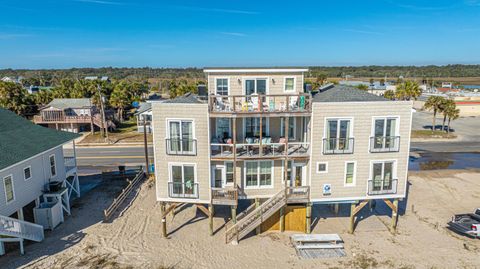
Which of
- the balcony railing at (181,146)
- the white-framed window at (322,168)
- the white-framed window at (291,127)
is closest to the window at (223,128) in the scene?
the balcony railing at (181,146)

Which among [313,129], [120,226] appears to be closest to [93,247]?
[120,226]

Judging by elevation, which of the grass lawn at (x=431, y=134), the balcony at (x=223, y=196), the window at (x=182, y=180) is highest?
the window at (x=182, y=180)

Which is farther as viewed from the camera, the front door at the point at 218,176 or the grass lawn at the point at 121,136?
the grass lawn at the point at 121,136

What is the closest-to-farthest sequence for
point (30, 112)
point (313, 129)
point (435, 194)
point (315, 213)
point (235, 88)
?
point (313, 129) → point (235, 88) → point (315, 213) → point (435, 194) → point (30, 112)

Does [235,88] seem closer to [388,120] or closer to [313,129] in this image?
[313,129]

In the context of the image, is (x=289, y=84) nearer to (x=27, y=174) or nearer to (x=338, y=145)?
(x=338, y=145)

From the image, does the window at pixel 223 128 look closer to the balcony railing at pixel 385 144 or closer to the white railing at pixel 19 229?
the balcony railing at pixel 385 144

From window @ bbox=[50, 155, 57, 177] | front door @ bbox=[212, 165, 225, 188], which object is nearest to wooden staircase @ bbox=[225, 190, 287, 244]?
front door @ bbox=[212, 165, 225, 188]
